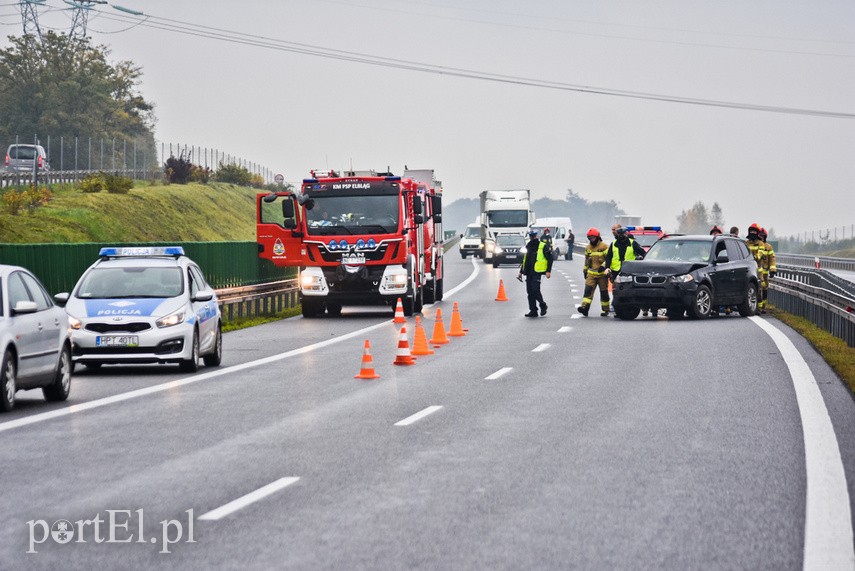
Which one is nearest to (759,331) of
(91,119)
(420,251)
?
(420,251)

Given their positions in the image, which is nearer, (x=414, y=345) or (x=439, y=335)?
(x=414, y=345)

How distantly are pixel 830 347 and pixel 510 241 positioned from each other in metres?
46.7

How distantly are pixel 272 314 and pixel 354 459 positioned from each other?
23.2m

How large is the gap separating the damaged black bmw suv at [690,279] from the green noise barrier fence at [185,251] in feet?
28.6

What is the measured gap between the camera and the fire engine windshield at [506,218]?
230 ft

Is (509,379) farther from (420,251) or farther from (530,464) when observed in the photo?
(420,251)

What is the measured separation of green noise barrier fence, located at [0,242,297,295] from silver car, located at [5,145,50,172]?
34077 mm

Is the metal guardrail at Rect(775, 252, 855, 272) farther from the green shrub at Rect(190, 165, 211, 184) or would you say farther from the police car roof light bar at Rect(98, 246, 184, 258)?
the police car roof light bar at Rect(98, 246, 184, 258)

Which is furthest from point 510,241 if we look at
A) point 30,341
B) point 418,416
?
point 418,416

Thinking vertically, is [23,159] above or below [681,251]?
above

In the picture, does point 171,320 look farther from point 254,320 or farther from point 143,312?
point 254,320

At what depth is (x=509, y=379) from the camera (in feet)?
58.1

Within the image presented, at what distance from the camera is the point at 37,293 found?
611 inches

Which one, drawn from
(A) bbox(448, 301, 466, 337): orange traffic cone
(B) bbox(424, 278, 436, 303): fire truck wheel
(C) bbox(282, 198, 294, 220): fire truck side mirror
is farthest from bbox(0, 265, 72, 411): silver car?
(B) bbox(424, 278, 436, 303): fire truck wheel
